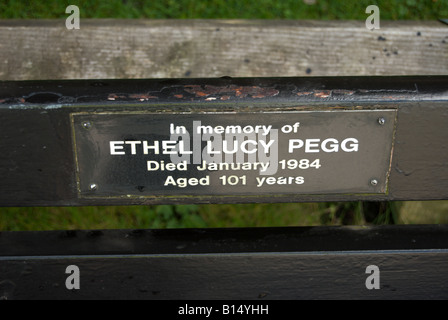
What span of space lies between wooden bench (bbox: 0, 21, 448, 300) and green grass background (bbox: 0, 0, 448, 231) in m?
0.39

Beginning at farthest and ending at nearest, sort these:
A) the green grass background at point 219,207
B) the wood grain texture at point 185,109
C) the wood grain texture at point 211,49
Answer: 1. the green grass background at point 219,207
2. the wood grain texture at point 211,49
3. the wood grain texture at point 185,109

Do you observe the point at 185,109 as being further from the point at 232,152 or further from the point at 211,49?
the point at 211,49

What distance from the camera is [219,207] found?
9.86 feet

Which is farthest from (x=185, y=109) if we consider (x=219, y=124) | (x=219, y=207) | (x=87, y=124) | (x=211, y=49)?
(x=219, y=207)

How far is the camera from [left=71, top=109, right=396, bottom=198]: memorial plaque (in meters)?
1.43

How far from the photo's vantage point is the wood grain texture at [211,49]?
228 cm

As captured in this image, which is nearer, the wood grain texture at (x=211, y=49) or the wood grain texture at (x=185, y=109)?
the wood grain texture at (x=185, y=109)

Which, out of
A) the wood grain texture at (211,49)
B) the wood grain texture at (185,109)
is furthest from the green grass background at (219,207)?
the wood grain texture at (185,109)

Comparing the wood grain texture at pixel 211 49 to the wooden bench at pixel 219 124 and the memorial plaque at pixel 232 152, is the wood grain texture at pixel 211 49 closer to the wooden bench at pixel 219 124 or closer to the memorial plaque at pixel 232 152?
the wooden bench at pixel 219 124

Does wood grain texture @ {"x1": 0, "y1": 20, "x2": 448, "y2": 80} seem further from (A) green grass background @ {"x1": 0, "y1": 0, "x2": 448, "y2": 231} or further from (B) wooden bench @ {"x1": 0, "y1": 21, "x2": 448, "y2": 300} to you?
(A) green grass background @ {"x1": 0, "y1": 0, "x2": 448, "y2": 231}

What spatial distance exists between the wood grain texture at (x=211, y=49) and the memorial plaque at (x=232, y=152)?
913 mm

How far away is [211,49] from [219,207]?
1.00 metres

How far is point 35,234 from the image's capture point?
180 cm
